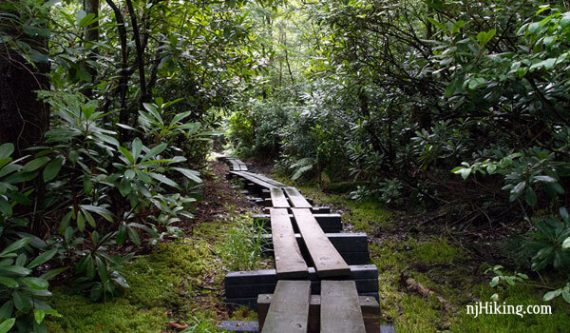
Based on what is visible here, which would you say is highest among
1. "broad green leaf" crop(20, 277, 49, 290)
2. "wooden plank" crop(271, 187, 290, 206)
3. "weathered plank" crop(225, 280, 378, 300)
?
"broad green leaf" crop(20, 277, 49, 290)

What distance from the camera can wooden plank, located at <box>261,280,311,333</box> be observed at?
2.36 m

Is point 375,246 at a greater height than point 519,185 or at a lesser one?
lesser

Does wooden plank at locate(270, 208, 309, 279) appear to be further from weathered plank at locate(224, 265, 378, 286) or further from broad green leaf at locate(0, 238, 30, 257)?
broad green leaf at locate(0, 238, 30, 257)

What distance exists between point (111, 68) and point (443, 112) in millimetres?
4205

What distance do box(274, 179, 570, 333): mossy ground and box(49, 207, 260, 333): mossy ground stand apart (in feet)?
4.29

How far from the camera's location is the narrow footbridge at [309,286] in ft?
8.11

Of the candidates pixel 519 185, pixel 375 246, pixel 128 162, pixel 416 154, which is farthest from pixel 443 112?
pixel 128 162

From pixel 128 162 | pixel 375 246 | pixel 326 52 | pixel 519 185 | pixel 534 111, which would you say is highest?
pixel 326 52

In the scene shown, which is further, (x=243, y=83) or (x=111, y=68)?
(x=243, y=83)

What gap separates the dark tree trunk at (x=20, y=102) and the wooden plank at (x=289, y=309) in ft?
6.45

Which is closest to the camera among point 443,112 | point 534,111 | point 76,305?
point 76,305

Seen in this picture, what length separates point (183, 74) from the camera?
18.3ft

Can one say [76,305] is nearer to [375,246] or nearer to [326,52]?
[375,246]

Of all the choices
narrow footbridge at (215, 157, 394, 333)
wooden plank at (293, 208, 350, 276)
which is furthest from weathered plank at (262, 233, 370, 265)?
wooden plank at (293, 208, 350, 276)
